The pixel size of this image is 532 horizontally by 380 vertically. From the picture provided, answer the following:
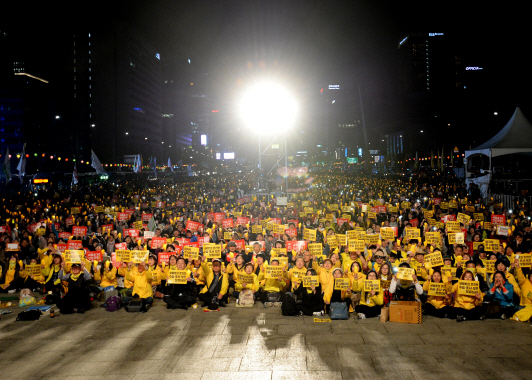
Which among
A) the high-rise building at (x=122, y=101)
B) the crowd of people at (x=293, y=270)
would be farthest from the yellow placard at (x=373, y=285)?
the high-rise building at (x=122, y=101)

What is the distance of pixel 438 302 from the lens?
919 centimetres

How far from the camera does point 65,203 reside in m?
24.0

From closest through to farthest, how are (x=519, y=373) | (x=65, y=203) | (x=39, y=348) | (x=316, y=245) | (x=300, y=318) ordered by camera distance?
1. (x=519, y=373)
2. (x=39, y=348)
3. (x=300, y=318)
4. (x=316, y=245)
5. (x=65, y=203)

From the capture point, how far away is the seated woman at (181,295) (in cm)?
1020

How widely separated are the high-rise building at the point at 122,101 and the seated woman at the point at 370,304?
10892 centimetres

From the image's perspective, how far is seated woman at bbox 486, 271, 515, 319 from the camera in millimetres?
8867

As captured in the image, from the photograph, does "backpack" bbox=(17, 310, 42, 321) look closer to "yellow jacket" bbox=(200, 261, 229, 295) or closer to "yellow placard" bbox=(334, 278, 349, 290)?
"yellow jacket" bbox=(200, 261, 229, 295)

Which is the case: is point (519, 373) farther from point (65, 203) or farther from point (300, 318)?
point (65, 203)

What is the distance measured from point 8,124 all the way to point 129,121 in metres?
43.4

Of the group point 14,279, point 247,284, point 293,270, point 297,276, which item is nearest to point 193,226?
point 247,284

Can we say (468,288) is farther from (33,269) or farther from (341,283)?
(33,269)

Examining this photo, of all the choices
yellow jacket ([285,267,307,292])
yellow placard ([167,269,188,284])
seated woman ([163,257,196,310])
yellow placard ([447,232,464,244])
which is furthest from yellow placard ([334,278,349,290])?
yellow placard ([447,232,464,244])

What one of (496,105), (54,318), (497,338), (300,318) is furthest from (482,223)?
(496,105)

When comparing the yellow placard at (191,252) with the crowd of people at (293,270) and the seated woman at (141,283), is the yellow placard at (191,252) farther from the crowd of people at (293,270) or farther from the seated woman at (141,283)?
the seated woman at (141,283)
